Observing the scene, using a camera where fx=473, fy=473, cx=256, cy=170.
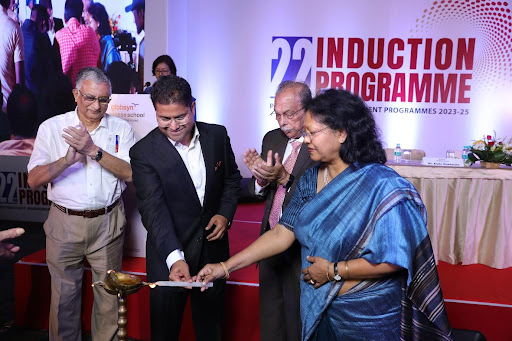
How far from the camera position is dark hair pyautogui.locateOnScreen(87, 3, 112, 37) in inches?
247

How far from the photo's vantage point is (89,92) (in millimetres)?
2549

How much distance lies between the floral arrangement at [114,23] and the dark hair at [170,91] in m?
4.65

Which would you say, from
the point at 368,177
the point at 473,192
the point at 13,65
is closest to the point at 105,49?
the point at 13,65

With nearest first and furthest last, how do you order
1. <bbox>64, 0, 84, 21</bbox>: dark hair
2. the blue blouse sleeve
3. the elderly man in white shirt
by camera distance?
1. the blue blouse sleeve
2. the elderly man in white shirt
3. <bbox>64, 0, 84, 21</bbox>: dark hair

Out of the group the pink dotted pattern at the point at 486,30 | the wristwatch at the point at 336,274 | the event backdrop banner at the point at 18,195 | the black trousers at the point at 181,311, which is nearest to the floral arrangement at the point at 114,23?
the event backdrop banner at the point at 18,195

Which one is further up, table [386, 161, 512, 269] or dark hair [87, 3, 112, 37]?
dark hair [87, 3, 112, 37]

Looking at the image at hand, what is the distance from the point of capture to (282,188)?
2.32 metres

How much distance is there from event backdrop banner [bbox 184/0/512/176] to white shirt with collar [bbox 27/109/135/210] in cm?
416

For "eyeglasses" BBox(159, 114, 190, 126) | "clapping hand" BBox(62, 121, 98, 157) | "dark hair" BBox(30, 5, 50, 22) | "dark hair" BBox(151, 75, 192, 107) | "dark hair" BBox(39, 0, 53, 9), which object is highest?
"dark hair" BBox(39, 0, 53, 9)

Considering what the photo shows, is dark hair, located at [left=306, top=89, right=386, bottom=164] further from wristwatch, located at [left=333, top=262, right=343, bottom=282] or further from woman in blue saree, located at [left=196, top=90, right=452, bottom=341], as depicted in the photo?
wristwatch, located at [left=333, top=262, right=343, bottom=282]

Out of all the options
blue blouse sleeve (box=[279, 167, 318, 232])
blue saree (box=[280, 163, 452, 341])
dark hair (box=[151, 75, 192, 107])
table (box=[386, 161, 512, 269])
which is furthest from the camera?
table (box=[386, 161, 512, 269])

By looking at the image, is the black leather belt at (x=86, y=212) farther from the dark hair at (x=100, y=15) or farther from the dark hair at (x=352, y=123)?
the dark hair at (x=100, y=15)

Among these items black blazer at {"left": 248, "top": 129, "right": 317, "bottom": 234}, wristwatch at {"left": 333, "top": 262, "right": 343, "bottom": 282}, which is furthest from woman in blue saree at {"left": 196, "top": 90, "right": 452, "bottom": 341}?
black blazer at {"left": 248, "top": 129, "right": 317, "bottom": 234}

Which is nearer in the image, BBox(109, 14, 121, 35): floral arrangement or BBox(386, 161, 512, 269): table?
BBox(386, 161, 512, 269): table
